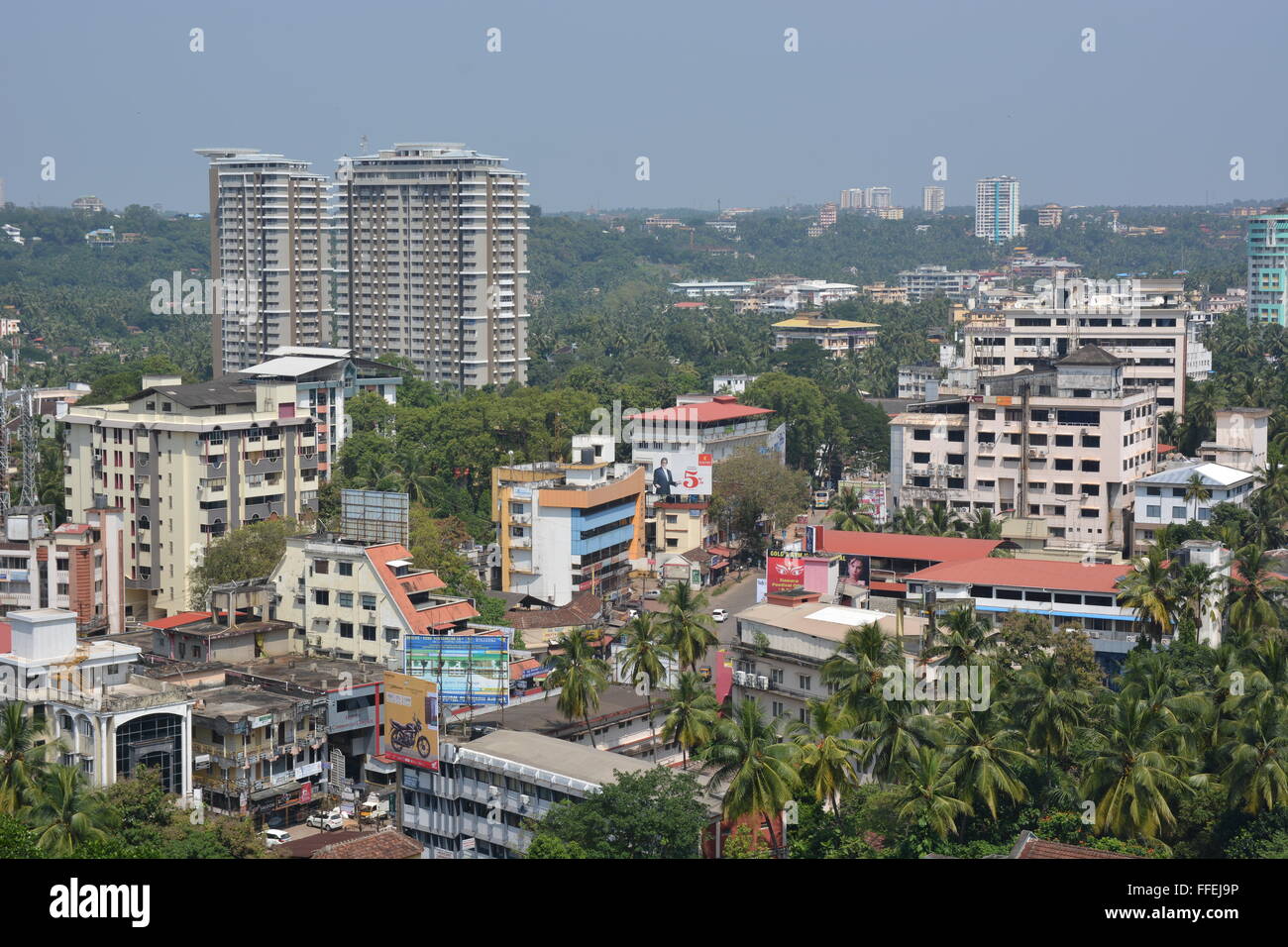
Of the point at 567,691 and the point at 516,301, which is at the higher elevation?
the point at 516,301

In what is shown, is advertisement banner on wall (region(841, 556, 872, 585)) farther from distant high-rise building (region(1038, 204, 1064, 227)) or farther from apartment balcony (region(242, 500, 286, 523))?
distant high-rise building (region(1038, 204, 1064, 227))

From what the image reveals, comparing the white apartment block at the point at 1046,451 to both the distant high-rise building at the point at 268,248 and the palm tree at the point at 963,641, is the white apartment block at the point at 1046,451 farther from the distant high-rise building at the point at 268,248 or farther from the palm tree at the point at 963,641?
the distant high-rise building at the point at 268,248

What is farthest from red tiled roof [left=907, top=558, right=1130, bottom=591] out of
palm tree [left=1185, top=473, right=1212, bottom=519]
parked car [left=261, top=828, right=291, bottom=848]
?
parked car [left=261, top=828, right=291, bottom=848]

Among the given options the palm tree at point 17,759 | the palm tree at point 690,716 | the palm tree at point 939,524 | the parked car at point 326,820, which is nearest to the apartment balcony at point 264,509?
the parked car at point 326,820

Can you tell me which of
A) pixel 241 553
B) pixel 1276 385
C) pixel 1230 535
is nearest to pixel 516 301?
pixel 1276 385

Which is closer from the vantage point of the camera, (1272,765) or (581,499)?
(1272,765)
